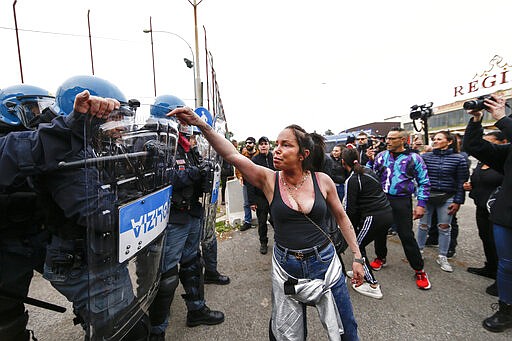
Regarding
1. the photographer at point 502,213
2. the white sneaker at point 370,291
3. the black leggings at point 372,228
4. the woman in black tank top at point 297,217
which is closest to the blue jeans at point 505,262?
the photographer at point 502,213

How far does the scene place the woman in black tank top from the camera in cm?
159

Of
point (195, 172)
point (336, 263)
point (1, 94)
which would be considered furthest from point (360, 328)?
point (1, 94)

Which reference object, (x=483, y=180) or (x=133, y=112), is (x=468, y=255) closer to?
(x=483, y=180)

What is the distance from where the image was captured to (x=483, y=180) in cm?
321

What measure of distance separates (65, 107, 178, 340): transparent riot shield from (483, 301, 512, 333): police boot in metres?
2.90

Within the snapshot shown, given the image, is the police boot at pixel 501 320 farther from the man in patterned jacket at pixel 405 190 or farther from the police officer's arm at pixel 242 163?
the police officer's arm at pixel 242 163

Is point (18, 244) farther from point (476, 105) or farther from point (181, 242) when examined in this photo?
point (476, 105)

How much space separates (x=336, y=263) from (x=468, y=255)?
11.4ft

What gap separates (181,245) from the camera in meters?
2.20

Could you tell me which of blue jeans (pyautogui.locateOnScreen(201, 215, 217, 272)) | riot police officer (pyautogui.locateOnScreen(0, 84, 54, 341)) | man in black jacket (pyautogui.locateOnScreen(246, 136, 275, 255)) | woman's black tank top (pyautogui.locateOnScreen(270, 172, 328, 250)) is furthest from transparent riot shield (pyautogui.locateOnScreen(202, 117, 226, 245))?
riot police officer (pyautogui.locateOnScreen(0, 84, 54, 341))

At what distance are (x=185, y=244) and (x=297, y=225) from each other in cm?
127

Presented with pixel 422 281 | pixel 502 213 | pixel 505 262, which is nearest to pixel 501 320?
pixel 505 262

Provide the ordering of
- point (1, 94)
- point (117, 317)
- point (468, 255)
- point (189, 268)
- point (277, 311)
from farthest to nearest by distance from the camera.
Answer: point (468, 255), point (189, 268), point (1, 94), point (277, 311), point (117, 317)

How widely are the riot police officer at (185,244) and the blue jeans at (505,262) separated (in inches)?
A: 103
